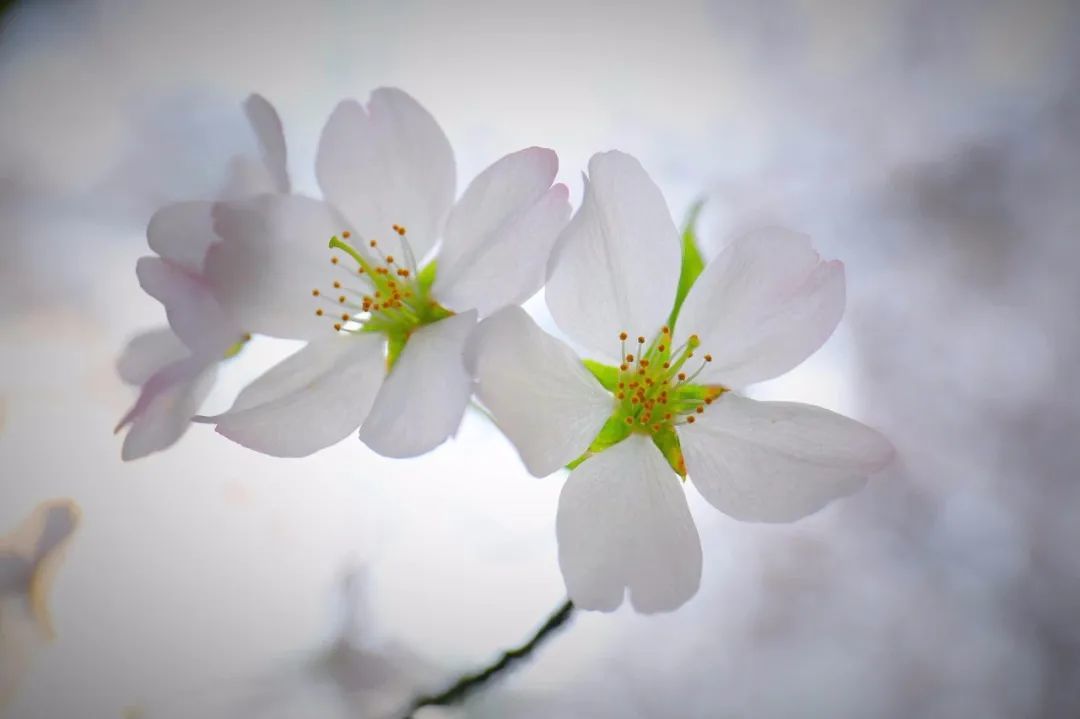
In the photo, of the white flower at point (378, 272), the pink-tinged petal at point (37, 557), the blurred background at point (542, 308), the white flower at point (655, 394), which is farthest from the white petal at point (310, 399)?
the pink-tinged petal at point (37, 557)

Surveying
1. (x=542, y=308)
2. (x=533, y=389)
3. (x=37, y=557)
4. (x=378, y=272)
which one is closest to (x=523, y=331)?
(x=533, y=389)

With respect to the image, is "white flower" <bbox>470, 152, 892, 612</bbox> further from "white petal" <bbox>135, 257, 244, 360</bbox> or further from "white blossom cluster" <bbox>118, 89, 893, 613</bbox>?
"white petal" <bbox>135, 257, 244, 360</bbox>

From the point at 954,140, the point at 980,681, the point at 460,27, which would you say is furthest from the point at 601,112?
the point at 980,681

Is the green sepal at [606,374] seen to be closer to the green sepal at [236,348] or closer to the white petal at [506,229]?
the white petal at [506,229]

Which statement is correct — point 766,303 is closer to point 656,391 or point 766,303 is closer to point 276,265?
point 656,391

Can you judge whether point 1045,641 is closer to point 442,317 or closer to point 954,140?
point 954,140

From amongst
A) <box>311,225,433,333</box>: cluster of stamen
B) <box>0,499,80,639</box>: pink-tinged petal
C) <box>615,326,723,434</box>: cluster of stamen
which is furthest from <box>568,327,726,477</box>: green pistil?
<box>0,499,80,639</box>: pink-tinged petal
